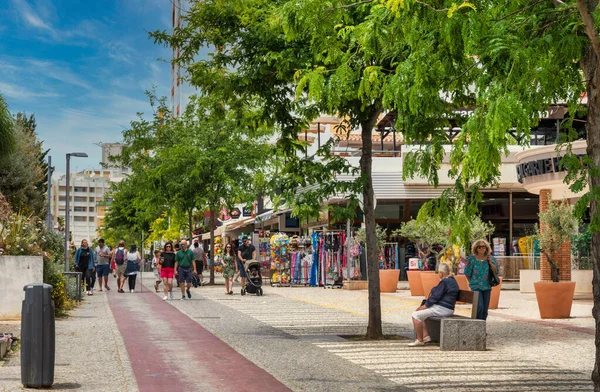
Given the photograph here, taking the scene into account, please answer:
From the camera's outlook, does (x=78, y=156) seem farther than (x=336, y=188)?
Yes

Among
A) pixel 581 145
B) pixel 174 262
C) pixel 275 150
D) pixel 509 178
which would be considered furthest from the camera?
pixel 509 178

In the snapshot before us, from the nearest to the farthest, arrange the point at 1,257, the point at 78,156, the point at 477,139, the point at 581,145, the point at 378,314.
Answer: the point at 477,139, the point at 378,314, the point at 1,257, the point at 581,145, the point at 78,156

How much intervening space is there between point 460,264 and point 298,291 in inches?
320

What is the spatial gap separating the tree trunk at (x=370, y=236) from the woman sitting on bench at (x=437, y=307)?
1005 millimetres

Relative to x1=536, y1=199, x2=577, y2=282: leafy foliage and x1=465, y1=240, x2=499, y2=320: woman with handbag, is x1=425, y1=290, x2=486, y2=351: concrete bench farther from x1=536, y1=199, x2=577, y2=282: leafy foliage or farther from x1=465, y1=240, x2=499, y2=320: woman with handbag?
x1=536, y1=199, x2=577, y2=282: leafy foliage

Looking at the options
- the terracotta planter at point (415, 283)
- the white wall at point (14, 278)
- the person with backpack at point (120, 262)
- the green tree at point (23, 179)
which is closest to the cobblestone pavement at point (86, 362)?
the white wall at point (14, 278)

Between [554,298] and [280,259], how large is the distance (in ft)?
59.7

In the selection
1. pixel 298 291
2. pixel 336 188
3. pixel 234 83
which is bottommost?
pixel 298 291

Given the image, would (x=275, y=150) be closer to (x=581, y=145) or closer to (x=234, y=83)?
(x=234, y=83)

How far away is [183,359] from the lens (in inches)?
457

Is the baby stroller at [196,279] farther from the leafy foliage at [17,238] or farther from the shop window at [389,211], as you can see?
the leafy foliage at [17,238]

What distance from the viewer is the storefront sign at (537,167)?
90.4 ft

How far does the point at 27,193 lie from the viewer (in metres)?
49.5

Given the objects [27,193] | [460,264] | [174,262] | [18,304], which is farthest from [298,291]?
[27,193]
